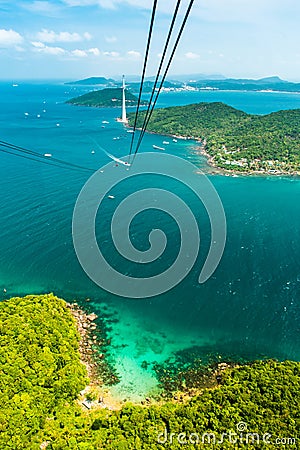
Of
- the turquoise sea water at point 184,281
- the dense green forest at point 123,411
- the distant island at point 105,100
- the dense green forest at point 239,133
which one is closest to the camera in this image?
the dense green forest at point 123,411

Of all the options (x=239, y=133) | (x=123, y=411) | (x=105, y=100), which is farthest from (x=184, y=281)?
(x=105, y=100)

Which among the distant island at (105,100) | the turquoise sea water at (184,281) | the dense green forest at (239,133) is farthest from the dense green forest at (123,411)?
the distant island at (105,100)

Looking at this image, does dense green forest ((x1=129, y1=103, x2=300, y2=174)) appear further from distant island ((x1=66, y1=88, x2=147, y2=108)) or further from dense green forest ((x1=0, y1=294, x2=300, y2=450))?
dense green forest ((x1=0, y1=294, x2=300, y2=450))

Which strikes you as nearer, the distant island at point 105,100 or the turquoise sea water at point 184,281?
the turquoise sea water at point 184,281

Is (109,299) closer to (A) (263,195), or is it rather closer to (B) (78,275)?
(B) (78,275)

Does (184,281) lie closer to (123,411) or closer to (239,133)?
(123,411)

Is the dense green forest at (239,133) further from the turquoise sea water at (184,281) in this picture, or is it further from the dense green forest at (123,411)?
the dense green forest at (123,411)

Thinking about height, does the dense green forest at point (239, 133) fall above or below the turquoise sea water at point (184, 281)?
above
